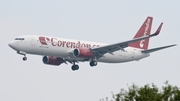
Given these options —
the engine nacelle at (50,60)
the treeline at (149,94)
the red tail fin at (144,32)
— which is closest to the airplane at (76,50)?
the engine nacelle at (50,60)

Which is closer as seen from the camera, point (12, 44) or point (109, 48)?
point (12, 44)

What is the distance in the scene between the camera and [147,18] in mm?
108125

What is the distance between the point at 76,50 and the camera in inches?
3533

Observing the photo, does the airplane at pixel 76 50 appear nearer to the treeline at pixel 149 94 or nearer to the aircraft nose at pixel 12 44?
the aircraft nose at pixel 12 44

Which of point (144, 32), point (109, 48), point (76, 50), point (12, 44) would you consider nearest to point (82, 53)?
point (76, 50)

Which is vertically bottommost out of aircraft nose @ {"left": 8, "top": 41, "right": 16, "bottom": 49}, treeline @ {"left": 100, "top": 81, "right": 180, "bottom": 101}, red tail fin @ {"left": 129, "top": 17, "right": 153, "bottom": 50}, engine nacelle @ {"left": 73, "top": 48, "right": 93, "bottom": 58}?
treeline @ {"left": 100, "top": 81, "right": 180, "bottom": 101}

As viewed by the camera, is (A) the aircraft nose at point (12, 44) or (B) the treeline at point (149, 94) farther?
(A) the aircraft nose at point (12, 44)

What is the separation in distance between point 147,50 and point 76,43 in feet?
39.5

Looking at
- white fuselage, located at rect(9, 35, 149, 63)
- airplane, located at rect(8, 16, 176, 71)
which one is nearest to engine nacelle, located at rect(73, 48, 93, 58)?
airplane, located at rect(8, 16, 176, 71)

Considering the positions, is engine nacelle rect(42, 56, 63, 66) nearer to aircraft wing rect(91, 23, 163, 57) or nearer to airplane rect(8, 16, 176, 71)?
airplane rect(8, 16, 176, 71)

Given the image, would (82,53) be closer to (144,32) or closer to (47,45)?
Answer: (47,45)

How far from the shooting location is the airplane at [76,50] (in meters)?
87.5

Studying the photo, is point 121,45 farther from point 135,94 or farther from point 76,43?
point 135,94

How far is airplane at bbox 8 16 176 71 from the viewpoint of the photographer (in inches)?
3445
